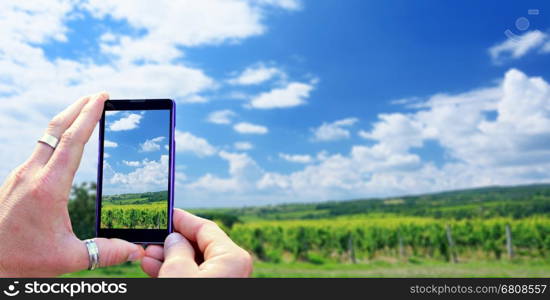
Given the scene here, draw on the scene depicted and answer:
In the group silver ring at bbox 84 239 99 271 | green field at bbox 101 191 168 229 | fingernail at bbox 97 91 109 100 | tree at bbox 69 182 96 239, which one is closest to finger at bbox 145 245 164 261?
green field at bbox 101 191 168 229

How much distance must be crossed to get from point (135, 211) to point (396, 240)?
24.2 meters

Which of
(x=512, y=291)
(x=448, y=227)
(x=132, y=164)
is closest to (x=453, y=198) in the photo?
(x=448, y=227)

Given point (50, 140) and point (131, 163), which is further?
point (131, 163)

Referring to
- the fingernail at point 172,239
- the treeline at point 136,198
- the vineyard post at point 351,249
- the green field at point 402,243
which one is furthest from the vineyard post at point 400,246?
the fingernail at point 172,239

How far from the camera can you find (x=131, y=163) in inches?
95.6

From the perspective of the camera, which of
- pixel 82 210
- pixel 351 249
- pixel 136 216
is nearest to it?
pixel 136 216

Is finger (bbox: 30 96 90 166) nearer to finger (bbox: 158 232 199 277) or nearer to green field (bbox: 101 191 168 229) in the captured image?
green field (bbox: 101 191 168 229)

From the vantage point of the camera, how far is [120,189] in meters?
2.43

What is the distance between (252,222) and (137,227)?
26255 millimetres

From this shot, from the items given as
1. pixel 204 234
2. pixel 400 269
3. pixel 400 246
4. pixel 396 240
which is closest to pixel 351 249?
pixel 396 240

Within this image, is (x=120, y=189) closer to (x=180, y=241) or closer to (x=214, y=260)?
(x=180, y=241)

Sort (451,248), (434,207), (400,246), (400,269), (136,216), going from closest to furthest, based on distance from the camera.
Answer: (136,216) < (400,269) < (451,248) < (400,246) < (434,207)

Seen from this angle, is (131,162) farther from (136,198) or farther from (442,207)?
(442,207)

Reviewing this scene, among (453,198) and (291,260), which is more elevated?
(453,198)
